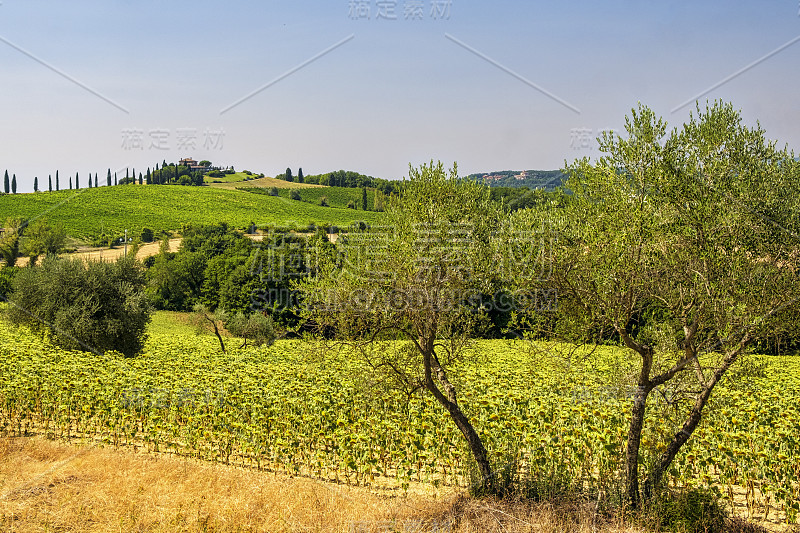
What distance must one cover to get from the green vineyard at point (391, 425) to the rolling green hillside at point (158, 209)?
98946 millimetres

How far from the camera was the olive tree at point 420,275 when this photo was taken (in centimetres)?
1009

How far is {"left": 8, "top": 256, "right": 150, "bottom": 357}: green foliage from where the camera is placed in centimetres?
2402

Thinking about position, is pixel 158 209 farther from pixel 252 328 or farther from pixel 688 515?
pixel 688 515

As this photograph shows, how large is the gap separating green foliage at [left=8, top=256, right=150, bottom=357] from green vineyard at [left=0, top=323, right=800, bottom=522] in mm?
3987

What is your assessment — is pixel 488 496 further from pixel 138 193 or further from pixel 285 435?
pixel 138 193

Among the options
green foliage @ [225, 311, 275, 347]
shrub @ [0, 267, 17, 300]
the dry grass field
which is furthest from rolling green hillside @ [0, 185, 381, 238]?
the dry grass field

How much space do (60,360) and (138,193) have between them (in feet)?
431

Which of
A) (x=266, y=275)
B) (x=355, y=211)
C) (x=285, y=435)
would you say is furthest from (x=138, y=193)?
(x=285, y=435)

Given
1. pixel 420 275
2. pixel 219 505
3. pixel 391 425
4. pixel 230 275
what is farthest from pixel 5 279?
pixel 420 275

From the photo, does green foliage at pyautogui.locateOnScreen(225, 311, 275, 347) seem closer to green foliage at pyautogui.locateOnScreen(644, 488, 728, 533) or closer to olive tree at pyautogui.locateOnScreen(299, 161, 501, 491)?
olive tree at pyautogui.locateOnScreen(299, 161, 501, 491)

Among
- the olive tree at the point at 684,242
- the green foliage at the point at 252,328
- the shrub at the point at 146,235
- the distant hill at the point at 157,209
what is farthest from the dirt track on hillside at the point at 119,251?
the olive tree at the point at 684,242

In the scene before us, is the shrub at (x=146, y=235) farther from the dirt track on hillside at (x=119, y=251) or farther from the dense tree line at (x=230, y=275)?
the dense tree line at (x=230, y=275)

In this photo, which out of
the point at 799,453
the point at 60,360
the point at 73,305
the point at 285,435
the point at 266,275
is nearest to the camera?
the point at 799,453

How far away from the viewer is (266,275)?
193 ft
